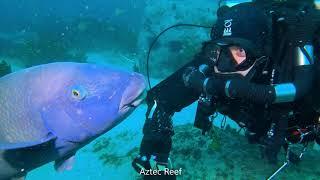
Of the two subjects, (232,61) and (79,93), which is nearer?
(79,93)

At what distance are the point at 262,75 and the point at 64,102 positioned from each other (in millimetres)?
2050

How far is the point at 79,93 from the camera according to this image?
201 centimetres

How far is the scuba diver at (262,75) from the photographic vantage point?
2.80 meters

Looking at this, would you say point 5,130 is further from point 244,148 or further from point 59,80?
point 244,148

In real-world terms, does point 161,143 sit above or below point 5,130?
below

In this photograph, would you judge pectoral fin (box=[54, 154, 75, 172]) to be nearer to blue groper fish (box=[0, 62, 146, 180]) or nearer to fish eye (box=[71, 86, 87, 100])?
blue groper fish (box=[0, 62, 146, 180])

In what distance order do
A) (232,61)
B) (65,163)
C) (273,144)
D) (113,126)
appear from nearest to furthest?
(113,126)
(65,163)
(273,144)
(232,61)

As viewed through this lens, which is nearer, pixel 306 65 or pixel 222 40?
pixel 306 65

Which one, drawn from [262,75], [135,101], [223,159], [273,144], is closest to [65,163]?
[135,101]

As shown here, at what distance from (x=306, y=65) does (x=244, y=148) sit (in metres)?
2.09

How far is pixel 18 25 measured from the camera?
20.0 metres

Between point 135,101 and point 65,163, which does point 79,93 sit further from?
point 65,163

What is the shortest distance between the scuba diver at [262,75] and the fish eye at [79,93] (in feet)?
4.32

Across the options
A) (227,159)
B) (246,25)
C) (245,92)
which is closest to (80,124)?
(245,92)
